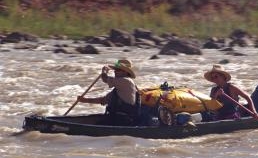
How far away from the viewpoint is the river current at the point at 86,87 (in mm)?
11062

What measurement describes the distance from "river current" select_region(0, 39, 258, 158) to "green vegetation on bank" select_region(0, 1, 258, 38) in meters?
2.93

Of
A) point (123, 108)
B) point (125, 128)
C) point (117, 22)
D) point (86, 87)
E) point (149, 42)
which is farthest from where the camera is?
point (117, 22)

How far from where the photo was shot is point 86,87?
18.2 meters

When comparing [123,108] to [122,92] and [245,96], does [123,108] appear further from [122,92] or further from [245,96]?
[245,96]

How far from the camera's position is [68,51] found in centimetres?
2500

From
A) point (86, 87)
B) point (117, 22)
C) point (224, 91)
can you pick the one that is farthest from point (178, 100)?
point (117, 22)

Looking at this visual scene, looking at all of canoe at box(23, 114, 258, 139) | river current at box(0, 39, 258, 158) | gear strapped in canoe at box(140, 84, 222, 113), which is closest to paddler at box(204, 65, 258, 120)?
gear strapped in canoe at box(140, 84, 222, 113)

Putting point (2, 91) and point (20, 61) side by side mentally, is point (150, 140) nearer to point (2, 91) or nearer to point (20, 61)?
point (2, 91)

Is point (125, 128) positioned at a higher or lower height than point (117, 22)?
higher

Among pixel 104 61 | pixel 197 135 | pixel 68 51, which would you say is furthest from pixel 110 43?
pixel 197 135

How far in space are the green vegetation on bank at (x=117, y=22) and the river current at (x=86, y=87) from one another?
2.93 meters

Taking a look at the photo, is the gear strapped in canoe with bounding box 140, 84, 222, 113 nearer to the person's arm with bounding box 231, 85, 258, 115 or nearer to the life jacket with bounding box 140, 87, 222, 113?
the life jacket with bounding box 140, 87, 222, 113

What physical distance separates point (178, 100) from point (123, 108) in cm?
70

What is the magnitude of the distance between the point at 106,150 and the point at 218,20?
24.3 metres
